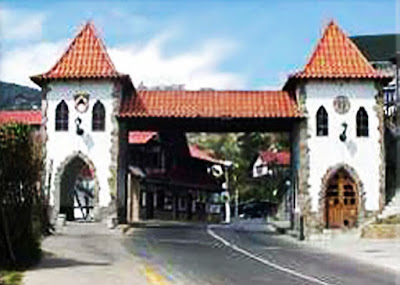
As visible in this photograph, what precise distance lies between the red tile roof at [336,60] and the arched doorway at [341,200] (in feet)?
14.9

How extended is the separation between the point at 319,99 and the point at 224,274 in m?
22.3

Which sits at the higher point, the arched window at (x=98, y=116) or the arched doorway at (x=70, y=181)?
the arched window at (x=98, y=116)

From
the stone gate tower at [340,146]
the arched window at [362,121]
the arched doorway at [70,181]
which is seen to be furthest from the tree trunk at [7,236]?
the arched window at [362,121]

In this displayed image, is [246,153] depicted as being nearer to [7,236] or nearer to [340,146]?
[340,146]

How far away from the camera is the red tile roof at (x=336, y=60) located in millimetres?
38656

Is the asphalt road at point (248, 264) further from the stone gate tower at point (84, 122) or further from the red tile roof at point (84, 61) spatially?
the red tile roof at point (84, 61)

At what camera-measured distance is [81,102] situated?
129 ft

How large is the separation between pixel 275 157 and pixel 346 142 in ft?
150

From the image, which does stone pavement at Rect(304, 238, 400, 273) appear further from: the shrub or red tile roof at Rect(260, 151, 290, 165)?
red tile roof at Rect(260, 151, 290, 165)

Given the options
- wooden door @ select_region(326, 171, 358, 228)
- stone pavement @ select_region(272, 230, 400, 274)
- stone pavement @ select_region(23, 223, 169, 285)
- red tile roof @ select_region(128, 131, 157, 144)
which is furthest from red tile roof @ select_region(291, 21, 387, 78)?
red tile roof @ select_region(128, 131, 157, 144)

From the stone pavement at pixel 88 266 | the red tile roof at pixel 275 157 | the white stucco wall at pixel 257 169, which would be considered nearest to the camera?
the stone pavement at pixel 88 266

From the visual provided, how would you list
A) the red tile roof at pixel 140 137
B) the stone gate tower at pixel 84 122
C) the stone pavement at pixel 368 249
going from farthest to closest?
the red tile roof at pixel 140 137 → the stone gate tower at pixel 84 122 → the stone pavement at pixel 368 249

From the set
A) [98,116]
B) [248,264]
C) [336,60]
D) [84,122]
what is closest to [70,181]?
[84,122]

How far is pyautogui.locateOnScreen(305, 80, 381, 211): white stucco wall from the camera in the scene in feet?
126
